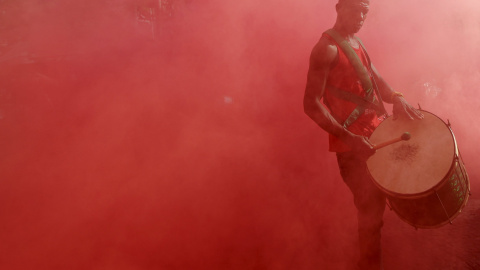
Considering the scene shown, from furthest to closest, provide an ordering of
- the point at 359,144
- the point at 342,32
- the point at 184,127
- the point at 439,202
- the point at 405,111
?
the point at 184,127
the point at 342,32
the point at 405,111
the point at 359,144
the point at 439,202

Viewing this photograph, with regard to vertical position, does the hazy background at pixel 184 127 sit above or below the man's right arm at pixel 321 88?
below

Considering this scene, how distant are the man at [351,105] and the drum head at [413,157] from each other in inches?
3.5

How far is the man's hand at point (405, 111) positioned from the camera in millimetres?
1940

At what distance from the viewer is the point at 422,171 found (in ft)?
5.71

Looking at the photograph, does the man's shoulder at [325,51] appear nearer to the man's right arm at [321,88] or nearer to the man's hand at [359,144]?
the man's right arm at [321,88]

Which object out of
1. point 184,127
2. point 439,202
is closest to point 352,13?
point 439,202

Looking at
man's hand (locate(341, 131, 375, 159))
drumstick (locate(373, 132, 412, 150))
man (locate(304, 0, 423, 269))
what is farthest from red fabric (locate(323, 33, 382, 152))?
drumstick (locate(373, 132, 412, 150))

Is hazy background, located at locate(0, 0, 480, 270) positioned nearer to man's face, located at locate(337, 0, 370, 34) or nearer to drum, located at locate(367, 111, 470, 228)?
drum, located at locate(367, 111, 470, 228)

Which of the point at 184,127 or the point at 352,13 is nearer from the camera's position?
the point at 352,13

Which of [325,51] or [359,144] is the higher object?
[325,51]

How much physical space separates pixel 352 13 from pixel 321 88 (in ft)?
1.91

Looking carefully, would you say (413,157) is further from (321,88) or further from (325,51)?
(325,51)

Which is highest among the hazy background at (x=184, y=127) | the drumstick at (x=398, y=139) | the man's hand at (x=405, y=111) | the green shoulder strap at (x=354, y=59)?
the green shoulder strap at (x=354, y=59)

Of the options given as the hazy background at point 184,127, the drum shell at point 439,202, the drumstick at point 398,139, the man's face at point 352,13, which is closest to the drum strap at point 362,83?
the man's face at point 352,13
